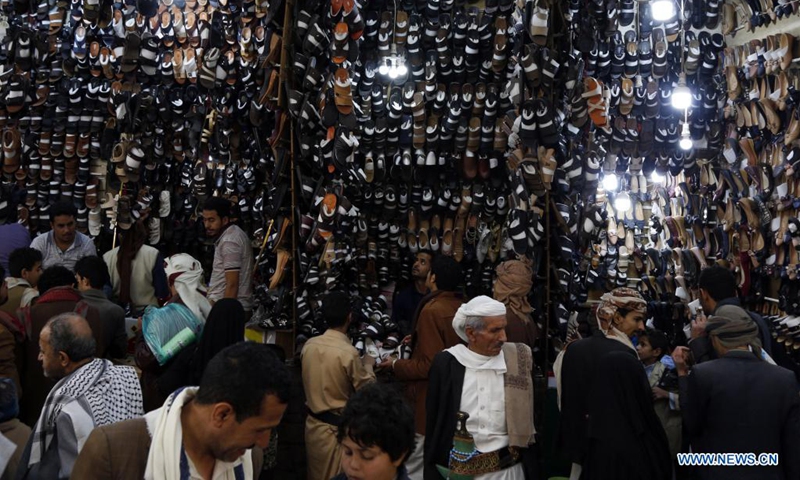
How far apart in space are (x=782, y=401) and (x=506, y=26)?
4.25m

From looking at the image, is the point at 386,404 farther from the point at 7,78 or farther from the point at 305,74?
the point at 7,78

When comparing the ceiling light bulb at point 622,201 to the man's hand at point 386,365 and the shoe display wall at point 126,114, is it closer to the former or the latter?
the shoe display wall at point 126,114

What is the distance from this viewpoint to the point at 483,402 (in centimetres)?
365

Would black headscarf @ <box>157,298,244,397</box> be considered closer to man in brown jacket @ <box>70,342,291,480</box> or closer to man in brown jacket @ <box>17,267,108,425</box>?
man in brown jacket @ <box>17,267,108,425</box>

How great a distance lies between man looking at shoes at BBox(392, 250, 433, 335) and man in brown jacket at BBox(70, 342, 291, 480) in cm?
431

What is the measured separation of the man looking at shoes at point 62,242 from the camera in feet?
18.9

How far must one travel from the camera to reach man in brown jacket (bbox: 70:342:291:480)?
198 centimetres

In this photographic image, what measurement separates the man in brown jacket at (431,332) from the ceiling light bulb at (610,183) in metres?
4.52

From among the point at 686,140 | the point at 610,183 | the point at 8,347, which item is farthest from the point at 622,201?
the point at 8,347

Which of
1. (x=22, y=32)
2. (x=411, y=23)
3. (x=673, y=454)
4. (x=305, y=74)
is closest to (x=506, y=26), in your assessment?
(x=411, y=23)

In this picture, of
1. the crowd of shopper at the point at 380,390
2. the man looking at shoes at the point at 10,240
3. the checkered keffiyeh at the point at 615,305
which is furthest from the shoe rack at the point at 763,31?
the man looking at shoes at the point at 10,240

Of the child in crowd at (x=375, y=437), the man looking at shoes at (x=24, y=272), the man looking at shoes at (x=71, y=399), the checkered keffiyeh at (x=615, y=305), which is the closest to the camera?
the child in crowd at (x=375, y=437)

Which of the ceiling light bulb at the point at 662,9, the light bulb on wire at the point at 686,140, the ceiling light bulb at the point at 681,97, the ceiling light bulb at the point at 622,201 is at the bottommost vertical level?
the ceiling light bulb at the point at 622,201

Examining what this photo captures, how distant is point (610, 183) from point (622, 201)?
237 millimetres
